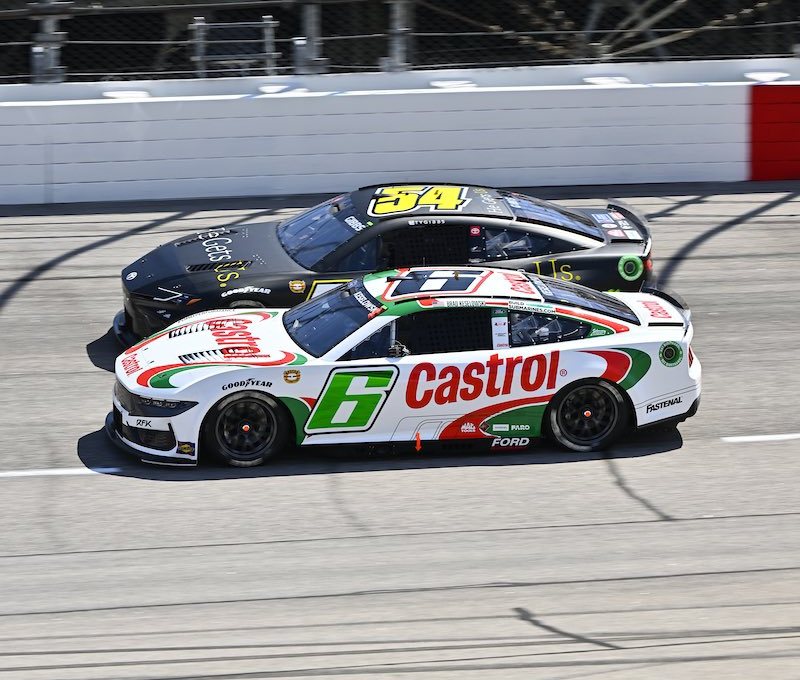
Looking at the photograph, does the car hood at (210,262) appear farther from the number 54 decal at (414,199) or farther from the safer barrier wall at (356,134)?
the safer barrier wall at (356,134)

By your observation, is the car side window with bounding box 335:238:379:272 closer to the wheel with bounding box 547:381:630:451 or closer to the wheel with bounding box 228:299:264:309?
the wheel with bounding box 228:299:264:309

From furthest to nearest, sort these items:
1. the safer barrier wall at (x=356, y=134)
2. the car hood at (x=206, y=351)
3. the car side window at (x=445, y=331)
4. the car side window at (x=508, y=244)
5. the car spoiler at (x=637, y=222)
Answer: the safer barrier wall at (x=356, y=134) → the car spoiler at (x=637, y=222) → the car side window at (x=508, y=244) → the car side window at (x=445, y=331) → the car hood at (x=206, y=351)

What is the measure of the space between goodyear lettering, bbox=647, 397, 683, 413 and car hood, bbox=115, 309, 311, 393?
246cm

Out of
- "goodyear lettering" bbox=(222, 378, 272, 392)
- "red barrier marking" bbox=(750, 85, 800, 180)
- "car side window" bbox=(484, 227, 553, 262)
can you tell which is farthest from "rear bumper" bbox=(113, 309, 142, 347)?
"red barrier marking" bbox=(750, 85, 800, 180)

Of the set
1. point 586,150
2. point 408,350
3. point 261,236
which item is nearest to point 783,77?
point 586,150

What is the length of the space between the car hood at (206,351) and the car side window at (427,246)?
1.35 meters

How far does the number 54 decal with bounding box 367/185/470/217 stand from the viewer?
33.9 feet

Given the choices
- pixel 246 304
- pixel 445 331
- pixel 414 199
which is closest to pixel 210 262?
pixel 246 304

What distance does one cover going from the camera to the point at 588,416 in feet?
28.4

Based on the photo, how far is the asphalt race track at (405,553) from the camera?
607 cm

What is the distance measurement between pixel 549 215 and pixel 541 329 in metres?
2.43

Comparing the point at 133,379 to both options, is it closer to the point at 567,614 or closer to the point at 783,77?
the point at 567,614

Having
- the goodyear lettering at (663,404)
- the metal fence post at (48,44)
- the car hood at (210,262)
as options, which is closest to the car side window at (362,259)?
the car hood at (210,262)

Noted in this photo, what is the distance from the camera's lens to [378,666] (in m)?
5.93
